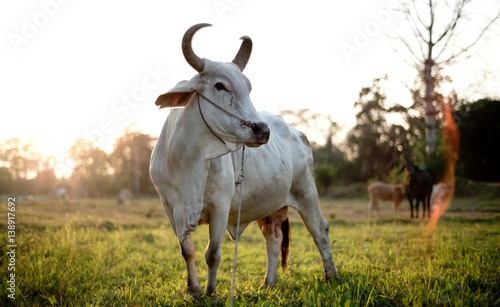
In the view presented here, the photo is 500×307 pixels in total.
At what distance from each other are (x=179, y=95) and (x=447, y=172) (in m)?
14.5

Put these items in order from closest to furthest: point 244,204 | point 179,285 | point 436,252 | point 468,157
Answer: point 244,204, point 179,285, point 436,252, point 468,157

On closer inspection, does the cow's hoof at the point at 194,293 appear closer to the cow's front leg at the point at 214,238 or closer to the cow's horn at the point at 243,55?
the cow's front leg at the point at 214,238

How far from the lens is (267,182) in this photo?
143 inches

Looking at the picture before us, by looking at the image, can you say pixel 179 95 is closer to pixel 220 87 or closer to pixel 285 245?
pixel 220 87

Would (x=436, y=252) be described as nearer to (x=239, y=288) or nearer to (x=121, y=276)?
(x=239, y=288)

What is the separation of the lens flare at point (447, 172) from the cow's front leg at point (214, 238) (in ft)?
20.2

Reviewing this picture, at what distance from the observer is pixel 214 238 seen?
122 inches

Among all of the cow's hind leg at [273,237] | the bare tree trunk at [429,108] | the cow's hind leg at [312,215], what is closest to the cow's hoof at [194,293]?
the cow's hind leg at [273,237]

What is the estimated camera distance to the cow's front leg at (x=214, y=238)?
10.1ft

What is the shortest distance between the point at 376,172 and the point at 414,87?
1405 centimetres

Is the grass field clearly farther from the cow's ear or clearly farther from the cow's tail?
the cow's ear

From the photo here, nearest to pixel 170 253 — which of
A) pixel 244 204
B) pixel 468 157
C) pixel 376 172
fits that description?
pixel 244 204

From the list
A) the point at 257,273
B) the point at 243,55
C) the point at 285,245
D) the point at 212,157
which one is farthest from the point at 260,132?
the point at 257,273

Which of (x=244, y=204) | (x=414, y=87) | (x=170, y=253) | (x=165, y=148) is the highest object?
(x=414, y=87)
